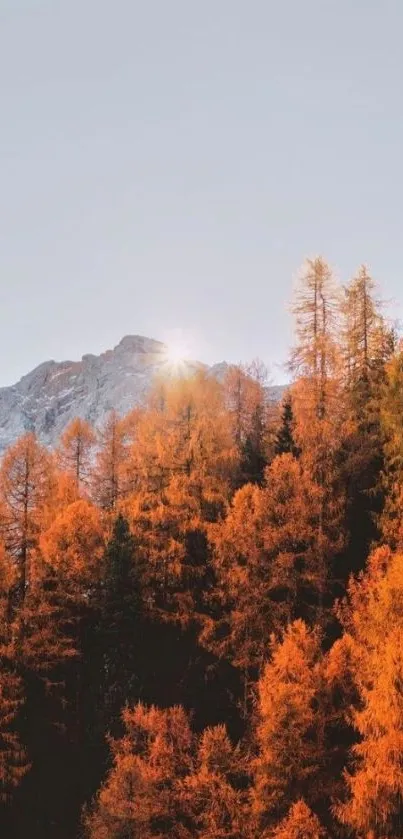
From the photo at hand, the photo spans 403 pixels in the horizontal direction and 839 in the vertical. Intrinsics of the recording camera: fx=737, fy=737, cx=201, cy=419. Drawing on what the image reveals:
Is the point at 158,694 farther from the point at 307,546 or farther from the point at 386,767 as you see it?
the point at 386,767

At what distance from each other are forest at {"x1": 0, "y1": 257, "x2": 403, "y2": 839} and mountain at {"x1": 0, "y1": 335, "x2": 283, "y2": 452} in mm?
84486

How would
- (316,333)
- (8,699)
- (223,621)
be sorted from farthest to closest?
(8,699)
(223,621)
(316,333)

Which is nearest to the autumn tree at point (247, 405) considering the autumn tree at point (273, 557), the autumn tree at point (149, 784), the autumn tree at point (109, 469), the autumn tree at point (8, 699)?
the autumn tree at point (109, 469)

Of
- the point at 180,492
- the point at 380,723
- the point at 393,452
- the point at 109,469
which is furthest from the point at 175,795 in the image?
the point at 109,469

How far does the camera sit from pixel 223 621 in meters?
29.2

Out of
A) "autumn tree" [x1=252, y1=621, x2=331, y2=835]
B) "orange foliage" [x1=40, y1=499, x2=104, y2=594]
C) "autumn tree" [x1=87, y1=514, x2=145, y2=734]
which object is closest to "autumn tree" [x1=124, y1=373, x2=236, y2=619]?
"autumn tree" [x1=87, y1=514, x2=145, y2=734]

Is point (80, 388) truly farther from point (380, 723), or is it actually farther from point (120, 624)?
point (380, 723)

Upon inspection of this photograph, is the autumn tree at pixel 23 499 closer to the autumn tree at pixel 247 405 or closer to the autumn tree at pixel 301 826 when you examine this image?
the autumn tree at pixel 247 405

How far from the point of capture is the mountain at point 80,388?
127125mm

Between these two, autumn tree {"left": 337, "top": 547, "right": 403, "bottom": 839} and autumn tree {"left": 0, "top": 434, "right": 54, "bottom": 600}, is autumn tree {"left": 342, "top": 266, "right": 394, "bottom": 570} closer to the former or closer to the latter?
autumn tree {"left": 337, "top": 547, "right": 403, "bottom": 839}

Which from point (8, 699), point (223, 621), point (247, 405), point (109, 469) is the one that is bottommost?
point (8, 699)

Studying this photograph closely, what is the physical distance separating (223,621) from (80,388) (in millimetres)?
118252

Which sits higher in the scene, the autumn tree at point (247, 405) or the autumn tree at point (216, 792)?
the autumn tree at point (247, 405)

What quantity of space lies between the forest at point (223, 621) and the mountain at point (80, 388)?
84.5 m
